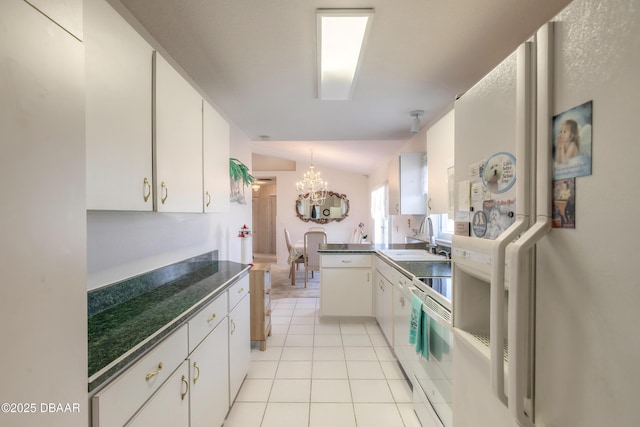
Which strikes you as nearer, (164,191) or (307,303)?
(164,191)

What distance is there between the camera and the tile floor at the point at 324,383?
176cm

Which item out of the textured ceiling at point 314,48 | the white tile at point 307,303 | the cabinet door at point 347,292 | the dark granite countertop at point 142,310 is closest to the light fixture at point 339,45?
the textured ceiling at point 314,48

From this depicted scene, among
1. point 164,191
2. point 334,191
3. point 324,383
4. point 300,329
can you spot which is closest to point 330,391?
point 324,383

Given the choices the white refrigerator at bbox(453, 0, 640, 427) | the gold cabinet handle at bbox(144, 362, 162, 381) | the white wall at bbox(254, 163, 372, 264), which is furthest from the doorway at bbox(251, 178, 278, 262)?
the white refrigerator at bbox(453, 0, 640, 427)

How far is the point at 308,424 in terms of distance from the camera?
1.71m

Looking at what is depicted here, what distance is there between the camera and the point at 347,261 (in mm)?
3182

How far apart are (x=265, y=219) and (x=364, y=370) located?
250 inches

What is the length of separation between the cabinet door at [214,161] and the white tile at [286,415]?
141cm

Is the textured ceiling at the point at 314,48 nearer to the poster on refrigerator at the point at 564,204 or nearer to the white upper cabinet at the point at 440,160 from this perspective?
the white upper cabinet at the point at 440,160

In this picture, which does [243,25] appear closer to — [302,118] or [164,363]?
[302,118]

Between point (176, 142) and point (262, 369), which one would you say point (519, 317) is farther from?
point (262, 369)

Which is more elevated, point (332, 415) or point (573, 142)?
point (573, 142)

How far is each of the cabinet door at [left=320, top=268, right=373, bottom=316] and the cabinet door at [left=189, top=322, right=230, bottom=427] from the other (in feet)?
5.52

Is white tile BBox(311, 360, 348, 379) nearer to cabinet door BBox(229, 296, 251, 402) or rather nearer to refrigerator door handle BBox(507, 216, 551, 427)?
cabinet door BBox(229, 296, 251, 402)
